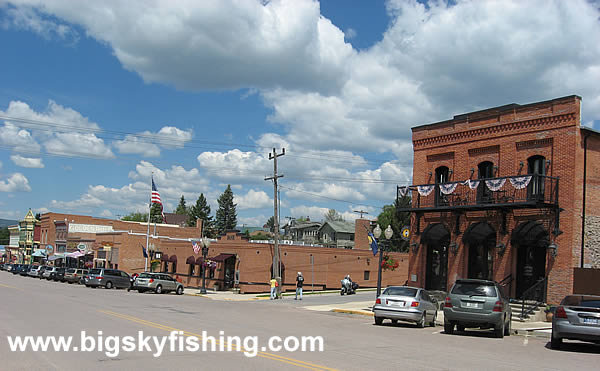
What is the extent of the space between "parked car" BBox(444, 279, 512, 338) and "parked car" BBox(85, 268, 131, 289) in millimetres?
32210

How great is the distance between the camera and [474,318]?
18219 mm

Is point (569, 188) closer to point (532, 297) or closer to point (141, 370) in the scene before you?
→ point (532, 297)

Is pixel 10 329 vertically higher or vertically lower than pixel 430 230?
lower

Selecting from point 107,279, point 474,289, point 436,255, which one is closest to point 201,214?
point 107,279

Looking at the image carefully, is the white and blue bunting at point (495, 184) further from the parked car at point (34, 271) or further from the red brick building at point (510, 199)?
the parked car at point (34, 271)

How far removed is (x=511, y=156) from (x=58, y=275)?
4479cm

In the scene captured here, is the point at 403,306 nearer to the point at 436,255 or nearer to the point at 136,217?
the point at 436,255

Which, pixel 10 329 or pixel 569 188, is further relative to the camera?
pixel 569 188

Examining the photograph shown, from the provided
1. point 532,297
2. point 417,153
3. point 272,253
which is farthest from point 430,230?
point 272,253

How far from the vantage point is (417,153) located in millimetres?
31969

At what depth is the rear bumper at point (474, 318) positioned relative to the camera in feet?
59.1

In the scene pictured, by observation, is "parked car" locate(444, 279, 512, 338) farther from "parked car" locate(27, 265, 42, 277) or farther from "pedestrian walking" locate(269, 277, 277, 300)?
"parked car" locate(27, 265, 42, 277)

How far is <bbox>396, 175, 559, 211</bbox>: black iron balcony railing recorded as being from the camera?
2470cm

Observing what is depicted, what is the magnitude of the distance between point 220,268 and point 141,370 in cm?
3868
